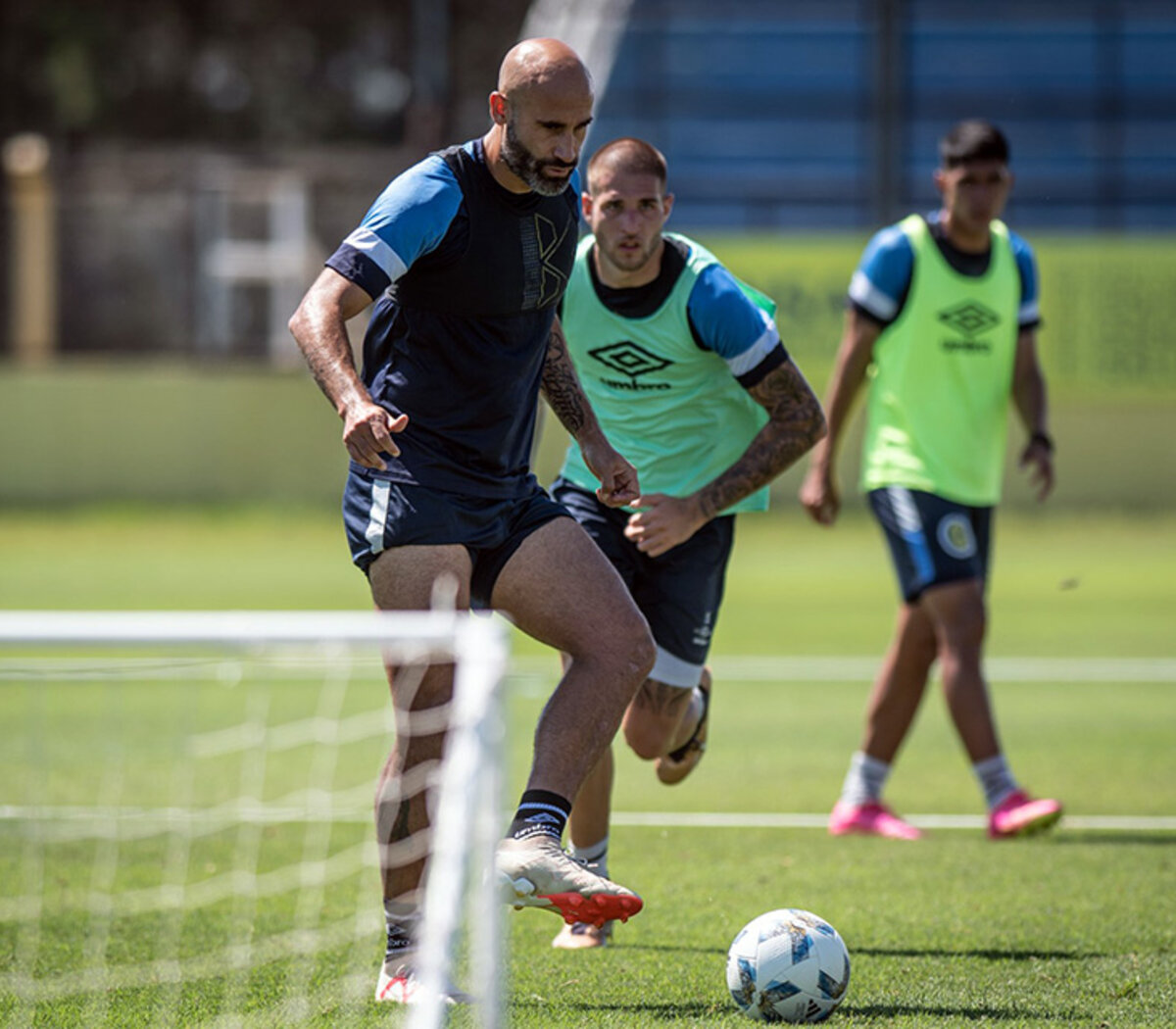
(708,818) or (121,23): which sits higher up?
(121,23)

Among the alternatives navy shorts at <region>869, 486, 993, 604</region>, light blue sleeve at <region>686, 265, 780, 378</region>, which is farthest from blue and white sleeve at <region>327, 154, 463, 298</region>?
navy shorts at <region>869, 486, 993, 604</region>

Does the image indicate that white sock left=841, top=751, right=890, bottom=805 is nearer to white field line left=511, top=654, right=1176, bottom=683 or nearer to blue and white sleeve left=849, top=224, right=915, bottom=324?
blue and white sleeve left=849, top=224, right=915, bottom=324

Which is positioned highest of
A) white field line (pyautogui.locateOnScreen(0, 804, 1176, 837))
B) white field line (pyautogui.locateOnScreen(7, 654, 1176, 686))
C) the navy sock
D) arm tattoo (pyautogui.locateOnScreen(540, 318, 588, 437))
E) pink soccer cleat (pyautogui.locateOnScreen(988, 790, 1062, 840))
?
arm tattoo (pyautogui.locateOnScreen(540, 318, 588, 437))

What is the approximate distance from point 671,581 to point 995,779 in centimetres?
184

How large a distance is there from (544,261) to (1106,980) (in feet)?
7.96

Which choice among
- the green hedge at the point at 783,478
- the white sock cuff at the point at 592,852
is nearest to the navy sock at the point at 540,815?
the white sock cuff at the point at 592,852

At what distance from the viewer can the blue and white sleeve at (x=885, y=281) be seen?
25.2ft

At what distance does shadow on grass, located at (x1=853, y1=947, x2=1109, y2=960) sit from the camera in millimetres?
5195

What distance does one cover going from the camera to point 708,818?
7.46 meters

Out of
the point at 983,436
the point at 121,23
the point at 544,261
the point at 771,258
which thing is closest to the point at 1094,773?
the point at 983,436

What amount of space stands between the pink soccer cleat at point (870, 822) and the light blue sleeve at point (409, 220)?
3427mm

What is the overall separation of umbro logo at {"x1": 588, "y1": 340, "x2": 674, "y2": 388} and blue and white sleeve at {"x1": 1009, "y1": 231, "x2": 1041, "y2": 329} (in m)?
2.47

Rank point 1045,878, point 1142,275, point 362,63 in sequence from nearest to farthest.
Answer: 1. point 1045,878
2. point 1142,275
3. point 362,63

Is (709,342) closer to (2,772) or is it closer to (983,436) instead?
(983,436)
